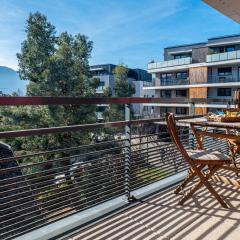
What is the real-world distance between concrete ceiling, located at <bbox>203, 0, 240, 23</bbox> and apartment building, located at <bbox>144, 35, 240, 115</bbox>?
1950 centimetres

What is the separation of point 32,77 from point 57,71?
68.2 inches

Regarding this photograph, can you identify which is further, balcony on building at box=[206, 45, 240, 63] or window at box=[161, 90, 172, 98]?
window at box=[161, 90, 172, 98]

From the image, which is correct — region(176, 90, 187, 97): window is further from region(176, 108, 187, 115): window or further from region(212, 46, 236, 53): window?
region(212, 46, 236, 53): window

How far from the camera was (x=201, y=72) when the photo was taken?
2823cm

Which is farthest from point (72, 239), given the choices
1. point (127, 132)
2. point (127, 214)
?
point (127, 132)

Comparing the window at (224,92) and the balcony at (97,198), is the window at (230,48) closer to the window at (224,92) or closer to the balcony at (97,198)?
the window at (224,92)

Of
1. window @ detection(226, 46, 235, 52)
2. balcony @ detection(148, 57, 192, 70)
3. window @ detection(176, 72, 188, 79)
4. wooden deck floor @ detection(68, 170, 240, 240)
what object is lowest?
wooden deck floor @ detection(68, 170, 240, 240)

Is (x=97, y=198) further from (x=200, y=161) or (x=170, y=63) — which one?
(x=170, y=63)

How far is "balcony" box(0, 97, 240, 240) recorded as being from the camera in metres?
1.97

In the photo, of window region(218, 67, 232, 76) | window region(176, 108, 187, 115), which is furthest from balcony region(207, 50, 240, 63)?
window region(176, 108, 187, 115)

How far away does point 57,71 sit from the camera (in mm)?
17781

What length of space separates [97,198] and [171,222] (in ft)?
2.13

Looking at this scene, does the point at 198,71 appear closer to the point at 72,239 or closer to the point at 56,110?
the point at 56,110

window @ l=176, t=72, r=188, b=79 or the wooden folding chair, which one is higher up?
window @ l=176, t=72, r=188, b=79
